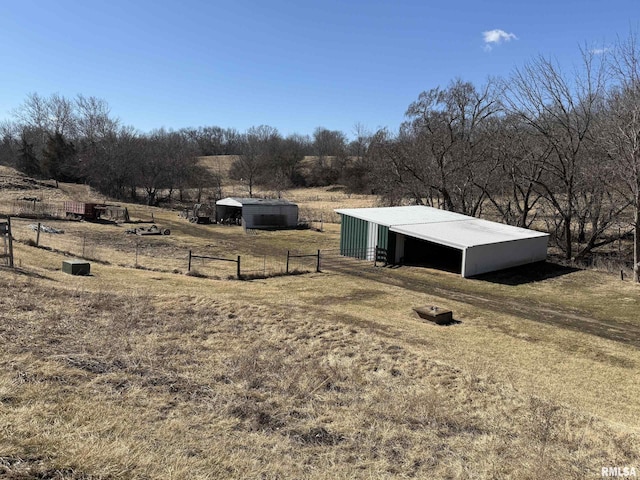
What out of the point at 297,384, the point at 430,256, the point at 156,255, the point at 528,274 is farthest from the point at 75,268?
the point at 528,274

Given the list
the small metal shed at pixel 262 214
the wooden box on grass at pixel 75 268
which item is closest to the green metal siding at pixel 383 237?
the wooden box on grass at pixel 75 268

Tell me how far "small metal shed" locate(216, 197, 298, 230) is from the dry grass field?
23718mm

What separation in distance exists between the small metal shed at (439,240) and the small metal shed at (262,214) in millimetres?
14562

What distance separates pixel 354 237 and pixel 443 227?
18.8 ft

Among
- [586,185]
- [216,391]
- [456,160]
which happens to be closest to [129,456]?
[216,391]

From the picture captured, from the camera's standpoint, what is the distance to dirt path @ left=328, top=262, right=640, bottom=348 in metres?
15.8

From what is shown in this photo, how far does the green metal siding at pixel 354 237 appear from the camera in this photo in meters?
29.0

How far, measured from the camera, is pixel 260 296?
1723 cm

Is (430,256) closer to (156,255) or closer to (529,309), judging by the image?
(529,309)

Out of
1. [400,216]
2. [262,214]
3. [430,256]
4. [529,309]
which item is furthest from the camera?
[262,214]

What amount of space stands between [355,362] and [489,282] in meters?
15.0

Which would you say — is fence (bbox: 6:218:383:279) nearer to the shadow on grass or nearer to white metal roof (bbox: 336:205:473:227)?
white metal roof (bbox: 336:205:473:227)

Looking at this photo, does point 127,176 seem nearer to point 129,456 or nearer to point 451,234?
point 451,234

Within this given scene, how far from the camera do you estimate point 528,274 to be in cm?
2541
